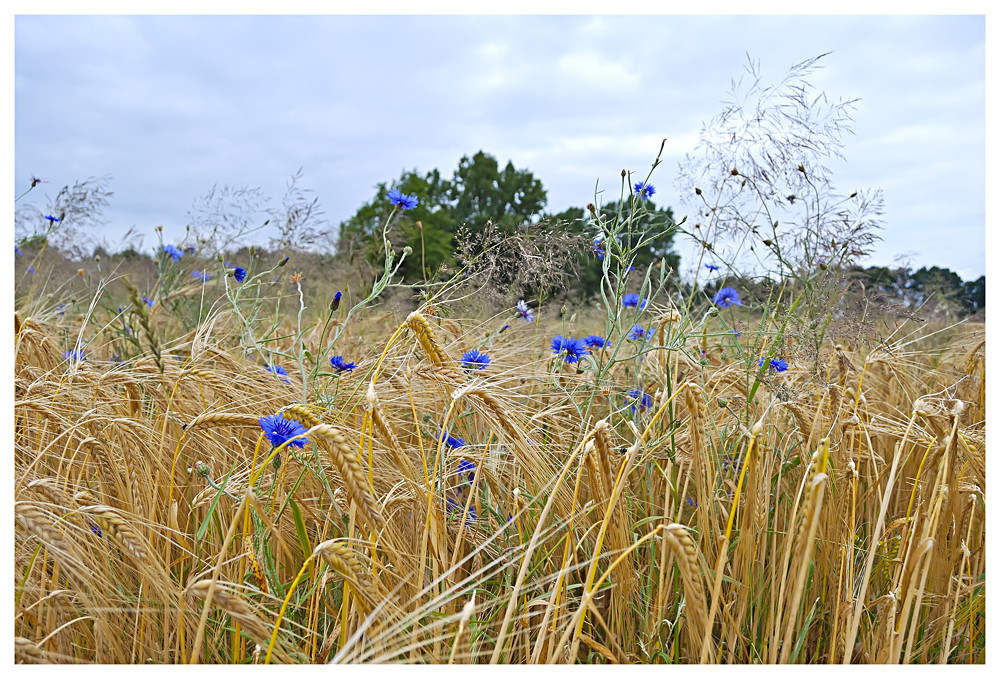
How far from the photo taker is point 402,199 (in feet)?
6.82

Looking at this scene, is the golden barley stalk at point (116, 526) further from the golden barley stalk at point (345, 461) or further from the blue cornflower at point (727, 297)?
the blue cornflower at point (727, 297)

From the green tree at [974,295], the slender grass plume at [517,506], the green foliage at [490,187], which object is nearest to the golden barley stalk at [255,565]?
the slender grass plume at [517,506]

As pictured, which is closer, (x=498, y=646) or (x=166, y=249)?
(x=498, y=646)

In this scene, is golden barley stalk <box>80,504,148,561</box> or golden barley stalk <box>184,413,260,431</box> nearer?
golden barley stalk <box>80,504,148,561</box>

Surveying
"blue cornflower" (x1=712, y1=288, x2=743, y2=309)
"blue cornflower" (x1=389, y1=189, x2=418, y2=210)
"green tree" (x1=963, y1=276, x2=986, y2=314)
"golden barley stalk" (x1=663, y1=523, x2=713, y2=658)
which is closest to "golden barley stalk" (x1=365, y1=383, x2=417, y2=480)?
"golden barley stalk" (x1=663, y1=523, x2=713, y2=658)

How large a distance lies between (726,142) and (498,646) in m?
1.45

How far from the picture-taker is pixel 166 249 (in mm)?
3324

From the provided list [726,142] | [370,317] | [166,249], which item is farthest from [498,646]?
[166,249]

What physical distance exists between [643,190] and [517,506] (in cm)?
85

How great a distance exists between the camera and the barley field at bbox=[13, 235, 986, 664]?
3.08 feet

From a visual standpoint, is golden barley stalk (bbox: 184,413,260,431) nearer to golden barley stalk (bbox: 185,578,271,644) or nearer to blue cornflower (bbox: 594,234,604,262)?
golden barley stalk (bbox: 185,578,271,644)

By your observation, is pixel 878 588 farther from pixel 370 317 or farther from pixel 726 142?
pixel 370 317

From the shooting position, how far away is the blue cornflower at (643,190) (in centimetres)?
153
